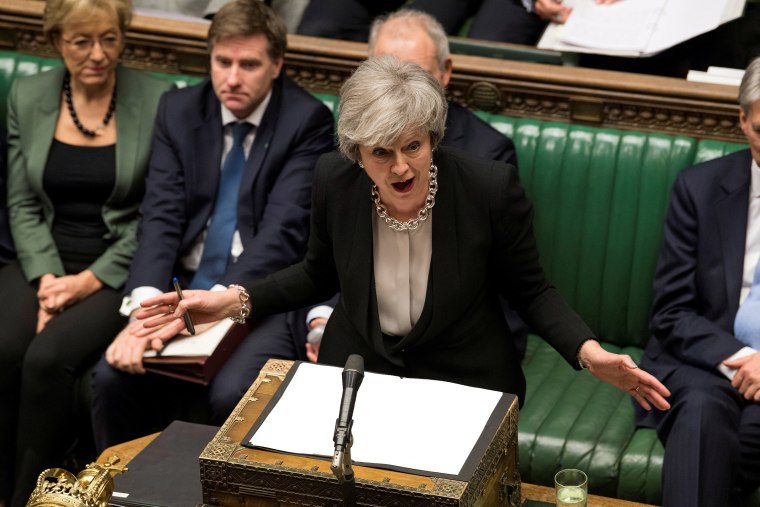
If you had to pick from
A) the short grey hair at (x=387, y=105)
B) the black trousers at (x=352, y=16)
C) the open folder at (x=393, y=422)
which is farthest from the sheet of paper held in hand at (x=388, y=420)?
the black trousers at (x=352, y=16)

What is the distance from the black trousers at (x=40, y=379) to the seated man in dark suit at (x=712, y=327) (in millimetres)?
1681

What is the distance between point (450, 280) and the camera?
2945 millimetres

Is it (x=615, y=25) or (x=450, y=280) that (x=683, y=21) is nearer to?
(x=615, y=25)

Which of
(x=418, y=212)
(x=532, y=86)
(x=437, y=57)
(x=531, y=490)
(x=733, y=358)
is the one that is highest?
(x=437, y=57)

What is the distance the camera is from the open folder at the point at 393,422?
237 cm

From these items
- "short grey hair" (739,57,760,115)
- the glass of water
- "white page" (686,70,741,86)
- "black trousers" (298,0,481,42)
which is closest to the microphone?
the glass of water

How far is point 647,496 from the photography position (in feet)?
10.8

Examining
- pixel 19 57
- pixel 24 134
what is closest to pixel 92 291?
pixel 24 134

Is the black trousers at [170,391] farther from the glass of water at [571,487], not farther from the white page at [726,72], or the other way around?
the white page at [726,72]

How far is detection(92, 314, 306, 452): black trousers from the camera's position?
364cm

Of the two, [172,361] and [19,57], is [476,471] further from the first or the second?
[19,57]

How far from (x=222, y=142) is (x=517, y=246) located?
137 centimetres

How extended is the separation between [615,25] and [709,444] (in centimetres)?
160

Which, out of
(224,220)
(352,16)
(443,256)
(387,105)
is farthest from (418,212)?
(352,16)
